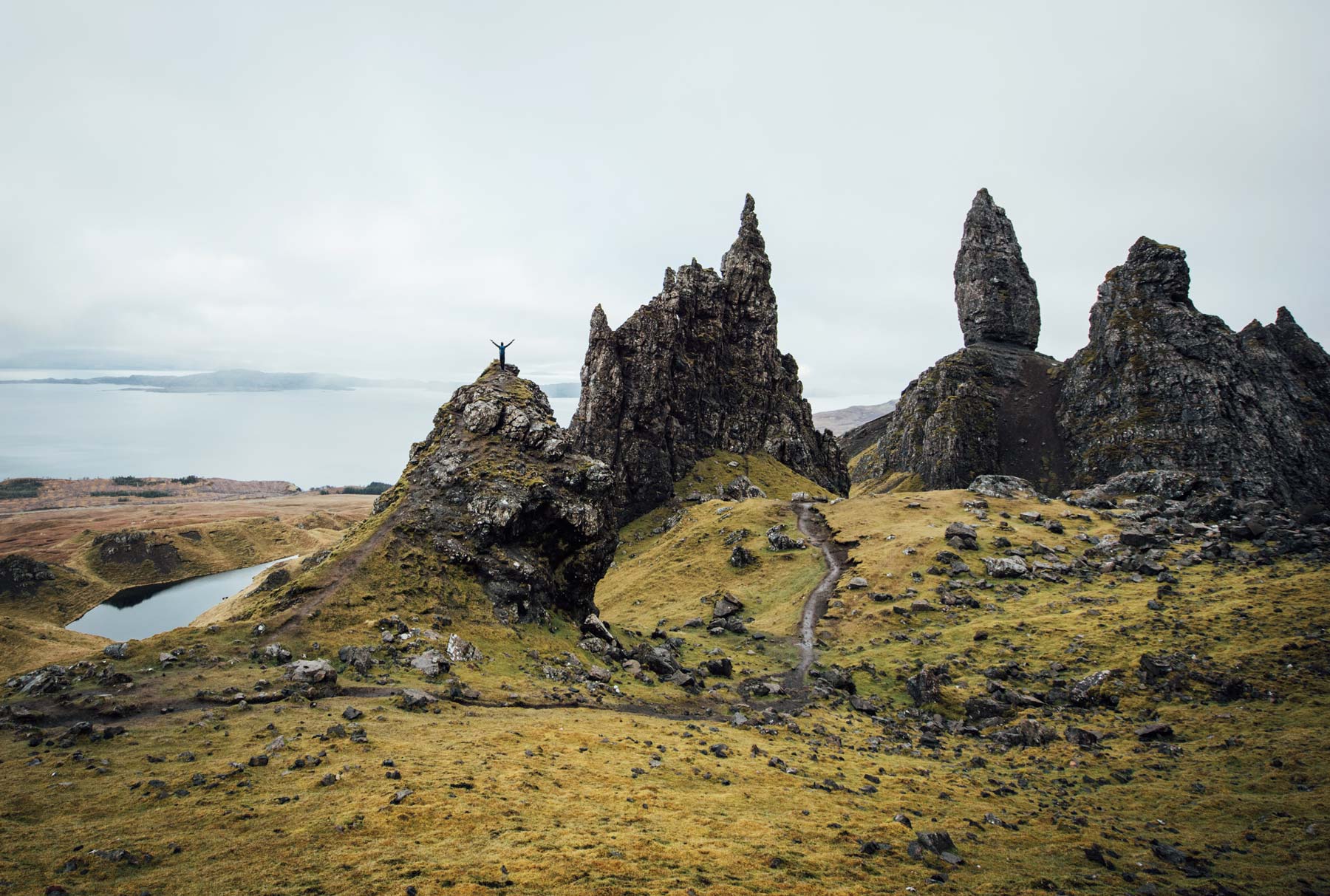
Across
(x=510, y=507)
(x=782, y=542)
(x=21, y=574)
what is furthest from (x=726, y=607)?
(x=21, y=574)

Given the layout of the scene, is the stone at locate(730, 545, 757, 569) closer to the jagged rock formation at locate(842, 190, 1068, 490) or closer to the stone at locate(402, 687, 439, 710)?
the stone at locate(402, 687, 439, 710)

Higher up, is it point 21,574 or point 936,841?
point 936,841

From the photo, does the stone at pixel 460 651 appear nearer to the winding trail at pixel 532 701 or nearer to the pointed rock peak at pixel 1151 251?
the winding trail at pixel 532 701

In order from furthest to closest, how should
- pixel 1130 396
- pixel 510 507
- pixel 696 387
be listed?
pixel 696 387, pixel 1130 396, pixel 510 507

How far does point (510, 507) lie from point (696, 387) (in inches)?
4024

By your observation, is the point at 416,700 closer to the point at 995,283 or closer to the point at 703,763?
the point at 703,763

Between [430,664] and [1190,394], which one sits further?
[1190,394]

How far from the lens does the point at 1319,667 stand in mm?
31156

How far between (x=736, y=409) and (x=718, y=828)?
131159mm

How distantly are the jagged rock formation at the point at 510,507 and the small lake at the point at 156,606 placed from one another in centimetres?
9558

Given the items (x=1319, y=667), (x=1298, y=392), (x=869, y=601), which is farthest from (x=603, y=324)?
(x=1298, y=392)

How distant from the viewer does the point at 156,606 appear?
436ft

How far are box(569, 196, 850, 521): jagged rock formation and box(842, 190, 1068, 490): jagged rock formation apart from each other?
2753 centimetres

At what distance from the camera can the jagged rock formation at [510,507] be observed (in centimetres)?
4409
